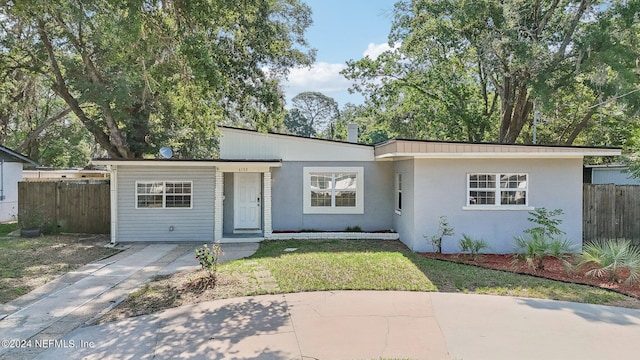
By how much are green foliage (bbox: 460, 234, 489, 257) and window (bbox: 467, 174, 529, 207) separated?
2.91ft

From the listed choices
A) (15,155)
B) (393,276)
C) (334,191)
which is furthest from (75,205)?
(393,276)

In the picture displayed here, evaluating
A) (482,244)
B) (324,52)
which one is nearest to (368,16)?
(324,52)

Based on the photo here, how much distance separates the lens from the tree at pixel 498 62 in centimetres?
1207

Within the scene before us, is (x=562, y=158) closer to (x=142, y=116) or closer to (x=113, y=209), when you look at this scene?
(x=113, y=209)

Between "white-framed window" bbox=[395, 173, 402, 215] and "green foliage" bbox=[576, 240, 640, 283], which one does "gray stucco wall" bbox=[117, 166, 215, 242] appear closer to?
"white-framed window" bbox=[395, 173, 402, 215]

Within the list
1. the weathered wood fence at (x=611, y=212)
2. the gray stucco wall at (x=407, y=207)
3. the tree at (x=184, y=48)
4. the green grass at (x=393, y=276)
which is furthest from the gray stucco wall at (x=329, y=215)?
the weathered wood fence at (x=611, y=212)

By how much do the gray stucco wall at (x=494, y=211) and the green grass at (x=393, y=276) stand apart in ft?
4.75

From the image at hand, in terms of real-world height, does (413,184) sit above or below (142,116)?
below

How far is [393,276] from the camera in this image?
7.46 metres

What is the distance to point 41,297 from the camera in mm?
6547

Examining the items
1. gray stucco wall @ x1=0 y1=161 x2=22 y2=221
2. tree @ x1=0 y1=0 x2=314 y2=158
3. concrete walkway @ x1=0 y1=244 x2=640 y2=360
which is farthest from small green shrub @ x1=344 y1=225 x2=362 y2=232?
gray stucco wall @ x1=0 y1=161 x2=22 y2=221

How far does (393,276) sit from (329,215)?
5231 millimetres

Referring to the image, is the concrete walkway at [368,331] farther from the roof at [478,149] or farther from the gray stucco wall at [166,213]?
the gray stucco wall at [166,213]

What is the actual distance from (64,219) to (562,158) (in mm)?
15519
